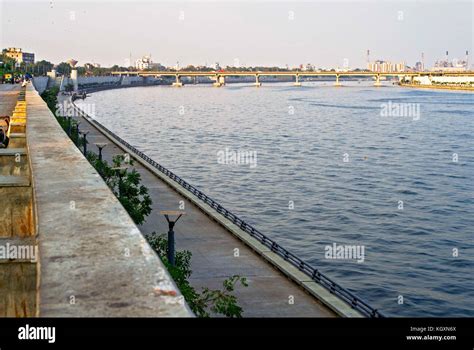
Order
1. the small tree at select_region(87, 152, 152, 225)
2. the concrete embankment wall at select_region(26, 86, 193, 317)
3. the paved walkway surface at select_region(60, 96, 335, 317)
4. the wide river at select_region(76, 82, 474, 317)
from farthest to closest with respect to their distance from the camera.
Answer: the wide river at select_region(76, 82, 474, 317) < the small tree at select_region(87, 152, 152, 225) < the paved walkway surface at select_region(60, 96, 335, 317) < the concrete embankment wall at select_region(26, 86, 193, 317)

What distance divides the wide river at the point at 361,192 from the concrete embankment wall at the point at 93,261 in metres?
11.2

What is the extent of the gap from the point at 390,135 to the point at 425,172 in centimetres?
2772

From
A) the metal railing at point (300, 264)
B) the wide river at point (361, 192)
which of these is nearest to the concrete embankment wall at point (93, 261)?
the metal railing at point (300, 264)

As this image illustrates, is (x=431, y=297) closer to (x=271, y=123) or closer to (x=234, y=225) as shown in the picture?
(x=234, y=225)

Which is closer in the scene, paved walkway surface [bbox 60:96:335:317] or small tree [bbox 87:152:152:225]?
paved walkway surface [bbox 60:96:335:317]

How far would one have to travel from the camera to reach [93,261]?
715 cm

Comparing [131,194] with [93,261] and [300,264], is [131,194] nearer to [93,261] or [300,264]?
[300,264]

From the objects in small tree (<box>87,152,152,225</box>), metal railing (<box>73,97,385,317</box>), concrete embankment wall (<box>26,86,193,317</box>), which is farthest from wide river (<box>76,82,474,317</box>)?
concrete embankment wall (<box>26,86,193,317</box>)

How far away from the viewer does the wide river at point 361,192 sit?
878 inches

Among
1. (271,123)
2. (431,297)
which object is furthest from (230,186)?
Answer: (271,123)

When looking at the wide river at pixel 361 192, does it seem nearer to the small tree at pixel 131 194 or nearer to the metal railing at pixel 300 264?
the metal railing at pixel 300 264

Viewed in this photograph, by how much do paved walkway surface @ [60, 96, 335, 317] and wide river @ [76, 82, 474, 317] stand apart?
3934mm

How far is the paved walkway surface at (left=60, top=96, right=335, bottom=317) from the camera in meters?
14.1

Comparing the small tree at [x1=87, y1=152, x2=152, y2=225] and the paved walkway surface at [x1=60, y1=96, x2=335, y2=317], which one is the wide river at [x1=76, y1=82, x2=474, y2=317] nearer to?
the paved walkway surface at [x1=60, y1=96, x2=335, y2=317]
